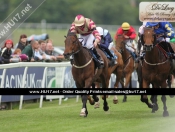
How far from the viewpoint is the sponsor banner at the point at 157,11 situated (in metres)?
13.4

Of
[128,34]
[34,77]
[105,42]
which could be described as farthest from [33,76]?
[128,34]

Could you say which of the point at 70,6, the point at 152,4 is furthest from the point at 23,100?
the point at 70,6

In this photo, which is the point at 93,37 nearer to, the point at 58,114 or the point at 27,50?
the point at 58,114

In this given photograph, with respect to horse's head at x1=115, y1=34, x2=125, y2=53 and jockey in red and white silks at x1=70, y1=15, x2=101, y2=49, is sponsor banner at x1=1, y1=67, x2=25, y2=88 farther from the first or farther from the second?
horse's head at x1=115, y1=34, x2=125, y2=53

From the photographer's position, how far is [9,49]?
17.0 m

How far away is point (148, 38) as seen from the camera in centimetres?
1323

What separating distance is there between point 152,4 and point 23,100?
4830mm

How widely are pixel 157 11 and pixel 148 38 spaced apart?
2.03ft

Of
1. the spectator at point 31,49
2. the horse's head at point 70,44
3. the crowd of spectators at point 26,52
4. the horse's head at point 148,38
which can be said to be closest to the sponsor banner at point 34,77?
the crowd of spectators at point 26,52

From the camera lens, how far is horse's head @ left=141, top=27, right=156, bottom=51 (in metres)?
13.2

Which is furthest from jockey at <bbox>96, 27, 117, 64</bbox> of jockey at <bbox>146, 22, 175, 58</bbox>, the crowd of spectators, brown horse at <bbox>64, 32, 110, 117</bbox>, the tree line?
the tree line

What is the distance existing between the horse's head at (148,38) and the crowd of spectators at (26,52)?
4.59 metres

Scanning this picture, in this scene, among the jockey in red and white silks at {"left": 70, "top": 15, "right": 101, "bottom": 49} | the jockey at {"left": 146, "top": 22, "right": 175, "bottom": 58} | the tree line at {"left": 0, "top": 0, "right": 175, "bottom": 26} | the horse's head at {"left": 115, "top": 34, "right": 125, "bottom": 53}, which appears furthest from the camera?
the tree line at {"left": 0, "top": 0, "right": 175, "bottom": 26}

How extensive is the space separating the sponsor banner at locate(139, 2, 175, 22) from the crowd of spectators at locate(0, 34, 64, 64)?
4.54m
